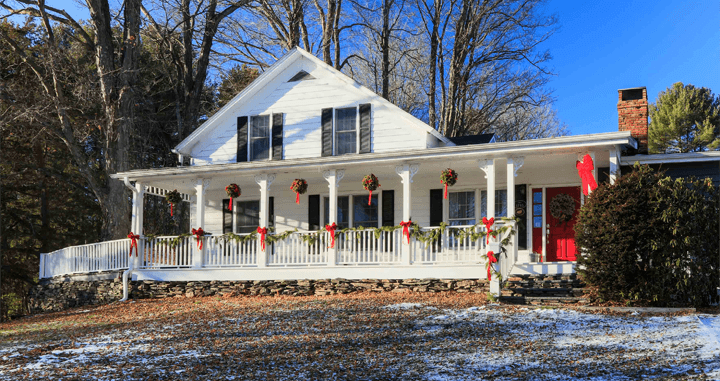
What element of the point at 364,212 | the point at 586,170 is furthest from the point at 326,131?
the point at 586,170

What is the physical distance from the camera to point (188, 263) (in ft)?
51.1

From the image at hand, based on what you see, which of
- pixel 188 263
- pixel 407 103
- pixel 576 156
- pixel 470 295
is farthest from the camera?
pixel 407 103

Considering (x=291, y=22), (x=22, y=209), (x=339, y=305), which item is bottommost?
(x=339, y=305)

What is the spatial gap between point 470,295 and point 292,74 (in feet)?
26.8

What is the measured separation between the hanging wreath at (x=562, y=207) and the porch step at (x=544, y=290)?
2.35 metres

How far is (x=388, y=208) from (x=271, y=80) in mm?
4804

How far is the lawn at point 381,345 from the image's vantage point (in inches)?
253

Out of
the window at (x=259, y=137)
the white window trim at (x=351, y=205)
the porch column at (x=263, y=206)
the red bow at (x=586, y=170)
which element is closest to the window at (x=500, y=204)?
the white window trim at (x=351, y=205)

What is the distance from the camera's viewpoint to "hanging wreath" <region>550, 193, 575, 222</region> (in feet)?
47.1

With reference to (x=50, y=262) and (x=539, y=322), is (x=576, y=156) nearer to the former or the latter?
(x=539, y=322)

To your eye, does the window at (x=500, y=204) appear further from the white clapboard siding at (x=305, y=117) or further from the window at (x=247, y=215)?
the window at (x=247, y=215)

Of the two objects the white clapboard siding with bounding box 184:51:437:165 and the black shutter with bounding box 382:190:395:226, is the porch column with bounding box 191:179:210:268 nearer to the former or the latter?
the white clapboard siding with bounding box 184:51:437:165

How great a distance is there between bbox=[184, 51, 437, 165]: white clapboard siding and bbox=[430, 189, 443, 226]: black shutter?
127 cm

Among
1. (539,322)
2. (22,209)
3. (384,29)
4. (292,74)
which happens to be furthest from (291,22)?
(539,322)
